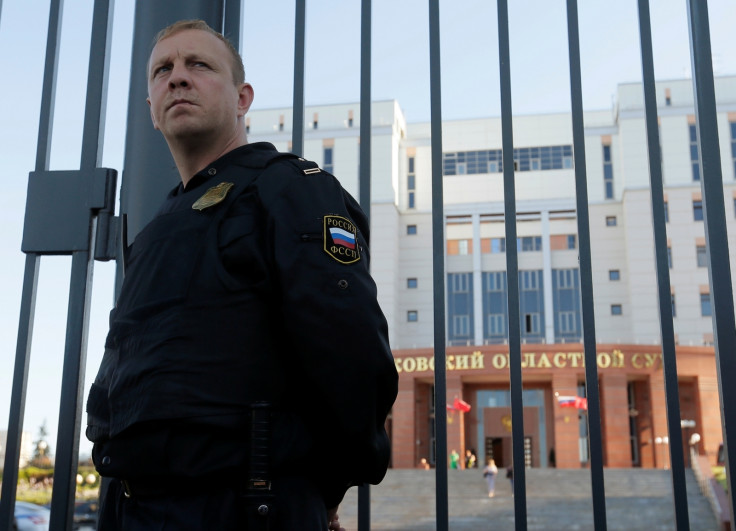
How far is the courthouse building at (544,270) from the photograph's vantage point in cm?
3105

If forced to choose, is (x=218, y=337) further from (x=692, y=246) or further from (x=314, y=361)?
(x=692, y=246)

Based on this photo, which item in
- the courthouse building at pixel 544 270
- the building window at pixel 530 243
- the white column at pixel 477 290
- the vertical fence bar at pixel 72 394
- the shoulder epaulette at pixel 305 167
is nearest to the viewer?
the shoulder epaulette at pixel 305 167

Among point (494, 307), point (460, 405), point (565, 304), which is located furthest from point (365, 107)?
point (565, 304)

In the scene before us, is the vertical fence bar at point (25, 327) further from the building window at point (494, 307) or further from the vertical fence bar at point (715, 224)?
the building window at point (494, 307)

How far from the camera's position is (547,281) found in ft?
116

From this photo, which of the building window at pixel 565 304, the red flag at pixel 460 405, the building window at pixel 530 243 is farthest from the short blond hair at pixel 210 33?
the building window at pixel 530 243

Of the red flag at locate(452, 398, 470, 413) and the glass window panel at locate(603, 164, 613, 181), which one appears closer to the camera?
the red flag at locate(452, 398, 470, 413)

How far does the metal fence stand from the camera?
171 centimetres

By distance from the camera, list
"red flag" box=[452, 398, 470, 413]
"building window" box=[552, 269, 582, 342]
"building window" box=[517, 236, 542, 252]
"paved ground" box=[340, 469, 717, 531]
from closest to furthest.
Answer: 1. "paved ground" box=[340, 469, 717, 531]
2. "red flag" box=[452, 398, 470, 413]
3. "building window" box=[552, 269, 582, 342]
4. "building window" box=[517, 236, 542, 252]

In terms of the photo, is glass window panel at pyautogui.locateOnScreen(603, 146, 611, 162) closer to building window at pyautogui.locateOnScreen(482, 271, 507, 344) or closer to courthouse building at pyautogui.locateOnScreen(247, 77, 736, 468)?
courthouse building at pyautogui.locateOnScreen(247, 77, 736, 468)

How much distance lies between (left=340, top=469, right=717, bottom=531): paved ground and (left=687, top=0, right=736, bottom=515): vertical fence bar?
55.8ft

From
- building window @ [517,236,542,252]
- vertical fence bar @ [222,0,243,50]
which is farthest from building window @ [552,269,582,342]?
vertical fence bar @ [222,0,243,50]

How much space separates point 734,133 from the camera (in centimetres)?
3556

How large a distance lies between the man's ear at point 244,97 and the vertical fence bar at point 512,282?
0.60m
